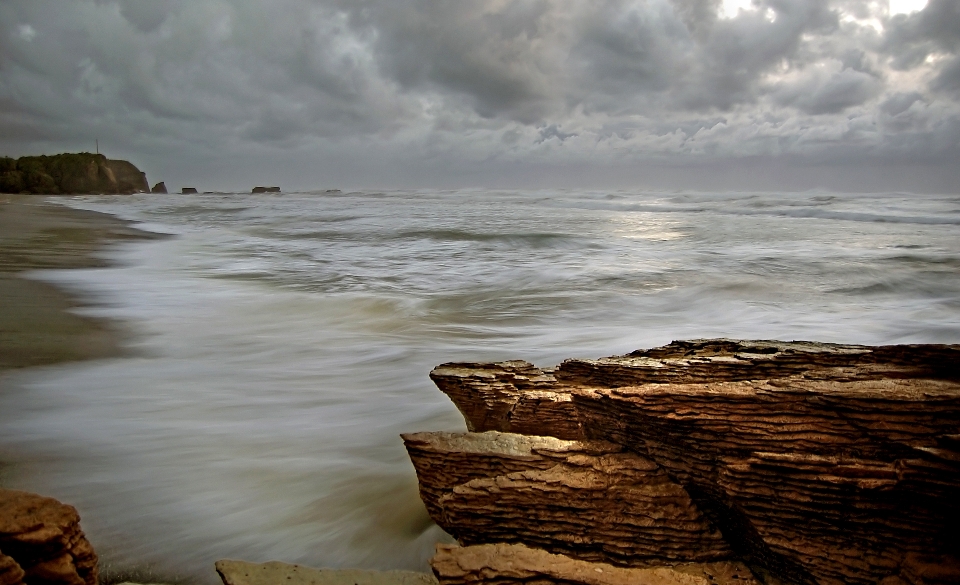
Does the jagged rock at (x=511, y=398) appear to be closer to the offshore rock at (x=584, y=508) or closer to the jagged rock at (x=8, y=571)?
the offshore rock at (x=584, y=508)

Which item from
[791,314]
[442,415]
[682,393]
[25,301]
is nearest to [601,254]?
[791,314]

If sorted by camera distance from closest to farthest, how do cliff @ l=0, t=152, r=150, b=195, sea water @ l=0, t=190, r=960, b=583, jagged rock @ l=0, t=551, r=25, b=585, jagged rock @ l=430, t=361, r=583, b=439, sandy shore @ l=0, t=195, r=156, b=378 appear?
jagged rock @ l=0, t=551, r=25, b=585
jagged rock @ l=430, t=361, r=583, b=439
sea water @ l=0, t=190, r=960, b=583
sandy shore @ l=0, t=195, r=156, b=378
cliff @ l=0, t=152, r=150, b=195

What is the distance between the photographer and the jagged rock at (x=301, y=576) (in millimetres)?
2076

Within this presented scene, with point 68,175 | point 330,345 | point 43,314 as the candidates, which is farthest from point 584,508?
point 68,175

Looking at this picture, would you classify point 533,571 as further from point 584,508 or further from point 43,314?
point 43,314

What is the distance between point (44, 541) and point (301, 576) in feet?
2.79

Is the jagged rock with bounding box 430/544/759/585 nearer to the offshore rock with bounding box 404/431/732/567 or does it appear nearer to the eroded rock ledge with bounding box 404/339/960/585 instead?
the eroded rock ledge with bounding box 404/339/960/585

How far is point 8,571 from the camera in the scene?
163cm

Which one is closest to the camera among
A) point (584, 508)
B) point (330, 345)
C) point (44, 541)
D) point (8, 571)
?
point (8, 571)

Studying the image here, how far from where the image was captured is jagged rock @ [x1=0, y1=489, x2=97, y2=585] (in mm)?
1766

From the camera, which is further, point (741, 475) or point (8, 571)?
point (741, 475)

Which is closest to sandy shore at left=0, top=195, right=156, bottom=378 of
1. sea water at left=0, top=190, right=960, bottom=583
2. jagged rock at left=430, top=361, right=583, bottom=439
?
sea water at left=0, top=190, right=960, bottom=583

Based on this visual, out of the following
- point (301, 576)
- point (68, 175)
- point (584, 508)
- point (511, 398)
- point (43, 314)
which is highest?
point (68, 175)

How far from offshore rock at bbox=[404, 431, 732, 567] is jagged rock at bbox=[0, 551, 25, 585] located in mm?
1399
